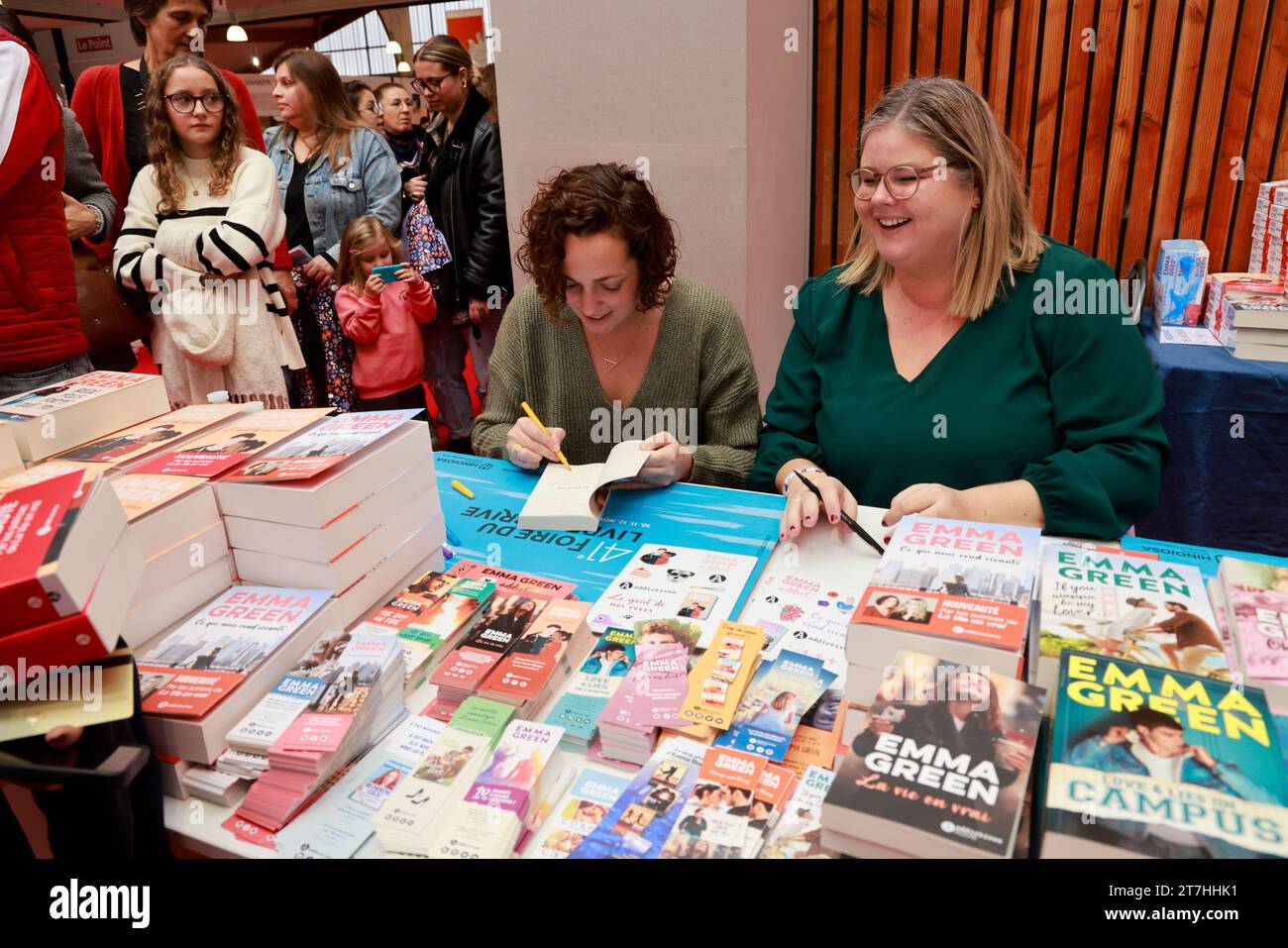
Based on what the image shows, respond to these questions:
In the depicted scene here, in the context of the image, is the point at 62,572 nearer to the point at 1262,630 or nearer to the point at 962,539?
the point at 962,539

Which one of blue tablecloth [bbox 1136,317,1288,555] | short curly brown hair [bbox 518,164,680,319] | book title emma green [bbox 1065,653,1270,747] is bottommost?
blue tablecloth [bbox 1136,317,1288,555]

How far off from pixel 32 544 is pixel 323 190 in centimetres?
321

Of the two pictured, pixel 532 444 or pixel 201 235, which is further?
pixel 201 235

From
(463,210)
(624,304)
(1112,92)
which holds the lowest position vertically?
(624,304)

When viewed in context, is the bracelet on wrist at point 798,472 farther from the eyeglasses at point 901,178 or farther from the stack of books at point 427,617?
the stack of books at point 427,617

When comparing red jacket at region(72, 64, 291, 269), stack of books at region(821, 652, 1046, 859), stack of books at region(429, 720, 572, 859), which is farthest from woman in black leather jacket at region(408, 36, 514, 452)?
stack of books at region(821, 652, 1046, 859)

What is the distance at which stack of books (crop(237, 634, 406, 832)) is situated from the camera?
3.49 ft

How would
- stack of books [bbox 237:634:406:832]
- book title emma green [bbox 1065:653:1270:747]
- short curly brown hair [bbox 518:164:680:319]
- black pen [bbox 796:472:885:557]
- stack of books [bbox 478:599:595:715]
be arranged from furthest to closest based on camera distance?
short curly brown hair [bbox 518:164:680:319]
black pen [bbox 796:472:885:557]
stack of books [bbox 478:599:595:715]
stack of books [bbox 237:634:406:832]
book title emma green [bbox 1065:653:1270:747]

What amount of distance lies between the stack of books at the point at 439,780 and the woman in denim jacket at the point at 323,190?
3.02 meters

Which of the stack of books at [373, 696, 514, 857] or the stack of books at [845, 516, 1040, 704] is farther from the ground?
the stack of books at [845, 516, 1040, 704]

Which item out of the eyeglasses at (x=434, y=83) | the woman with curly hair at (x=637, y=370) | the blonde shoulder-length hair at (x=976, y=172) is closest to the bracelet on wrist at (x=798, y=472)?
the woman with curly hair at (x=637, y=370)

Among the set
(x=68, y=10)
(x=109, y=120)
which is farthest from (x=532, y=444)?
(x=68, y=10)

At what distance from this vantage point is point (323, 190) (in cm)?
377

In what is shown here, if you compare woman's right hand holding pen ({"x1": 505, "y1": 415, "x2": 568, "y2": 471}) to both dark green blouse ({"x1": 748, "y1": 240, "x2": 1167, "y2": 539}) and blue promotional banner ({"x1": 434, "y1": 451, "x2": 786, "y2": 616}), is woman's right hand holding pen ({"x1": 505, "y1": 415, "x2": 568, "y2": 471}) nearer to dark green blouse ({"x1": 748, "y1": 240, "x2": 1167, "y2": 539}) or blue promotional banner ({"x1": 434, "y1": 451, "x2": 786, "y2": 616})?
blue promotional banner ({"x1": 434, "y1": 451, "x2": 786, "y2": 616})
